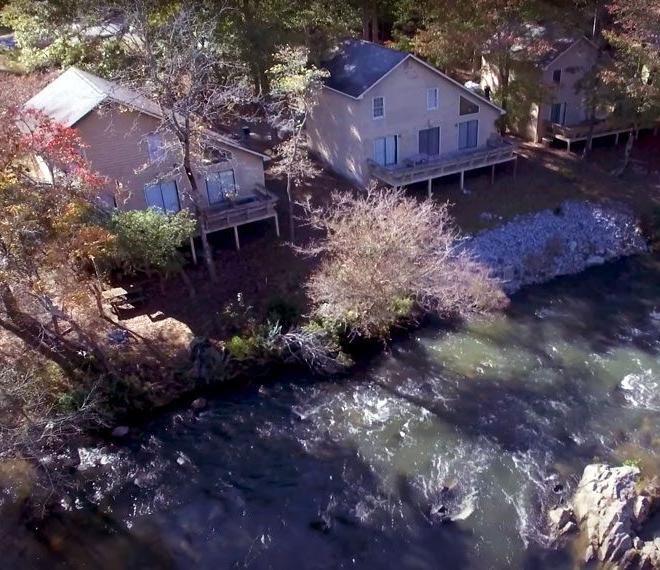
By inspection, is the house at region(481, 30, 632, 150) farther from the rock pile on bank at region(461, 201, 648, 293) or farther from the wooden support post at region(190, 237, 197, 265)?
the wooden support post at region(190, 237, 197, 265)

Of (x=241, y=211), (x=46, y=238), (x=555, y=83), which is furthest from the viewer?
(x=555, y=83)

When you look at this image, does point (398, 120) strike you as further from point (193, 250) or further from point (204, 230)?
point (193, 250)

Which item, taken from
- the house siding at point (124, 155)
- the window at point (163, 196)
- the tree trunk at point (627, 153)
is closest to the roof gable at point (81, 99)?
the house siding at point (124, 155)

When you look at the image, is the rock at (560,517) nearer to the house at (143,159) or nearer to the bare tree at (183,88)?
the bare tree at (183,88)

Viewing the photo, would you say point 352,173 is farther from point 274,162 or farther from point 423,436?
point 423,436

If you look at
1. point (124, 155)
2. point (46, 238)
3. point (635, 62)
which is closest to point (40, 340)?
point (46, 238)
